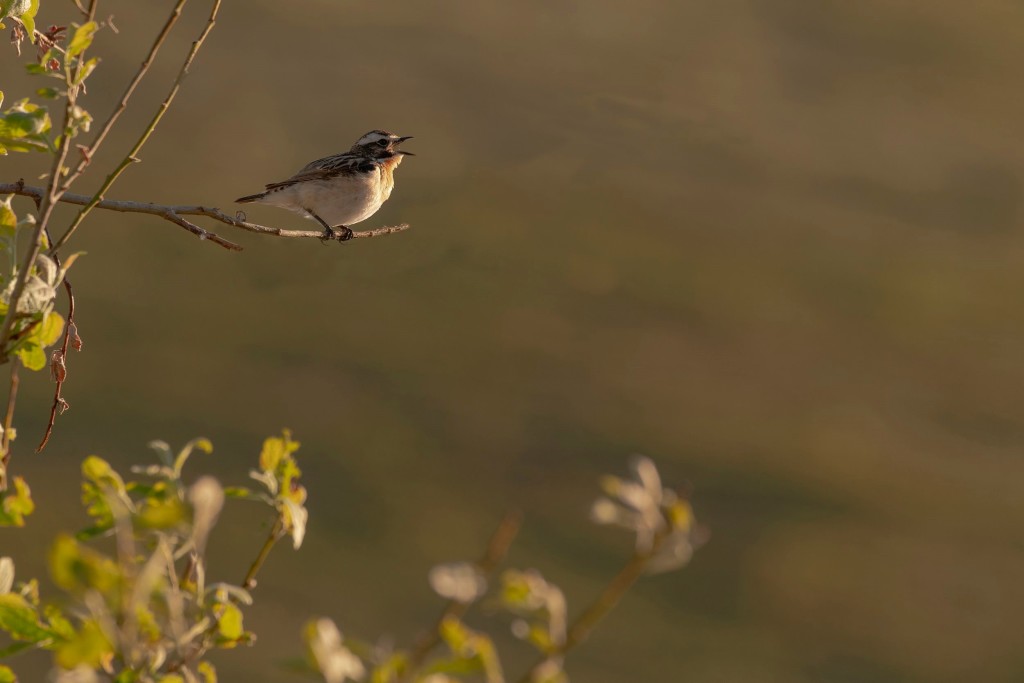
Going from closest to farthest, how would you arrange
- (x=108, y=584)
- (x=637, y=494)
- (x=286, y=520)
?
1. (x=108, y=584)
2. (x=637, y=494)
3. (x=286, y=520)

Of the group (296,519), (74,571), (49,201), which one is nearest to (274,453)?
(296,519)

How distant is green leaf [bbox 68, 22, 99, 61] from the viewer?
2.45 metres

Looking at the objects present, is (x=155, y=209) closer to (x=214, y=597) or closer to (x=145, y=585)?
(x=214, y=597)

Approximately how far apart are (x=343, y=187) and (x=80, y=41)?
7815 millimetres

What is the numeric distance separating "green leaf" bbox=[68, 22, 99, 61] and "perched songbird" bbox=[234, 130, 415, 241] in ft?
25.1

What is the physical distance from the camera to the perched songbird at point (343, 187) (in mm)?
10188

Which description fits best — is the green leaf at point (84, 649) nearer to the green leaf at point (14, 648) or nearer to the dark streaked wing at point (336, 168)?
the green leaf at point (14, 648)

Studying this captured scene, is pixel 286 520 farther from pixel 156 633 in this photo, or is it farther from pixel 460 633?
pixel 460 633

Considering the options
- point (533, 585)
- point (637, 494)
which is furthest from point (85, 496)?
point (637, 494)

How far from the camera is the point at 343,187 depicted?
10.2 m

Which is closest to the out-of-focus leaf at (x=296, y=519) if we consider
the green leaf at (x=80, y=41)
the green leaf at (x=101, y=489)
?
the green leaf at (x=101, y=489)

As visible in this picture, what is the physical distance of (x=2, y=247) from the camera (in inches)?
117

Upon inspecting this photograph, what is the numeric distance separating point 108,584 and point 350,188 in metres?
8.98

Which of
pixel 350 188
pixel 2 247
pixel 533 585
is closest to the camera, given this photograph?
pixel 533 585
